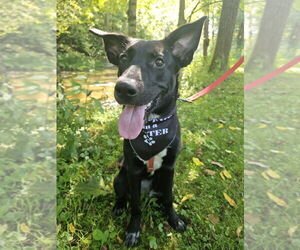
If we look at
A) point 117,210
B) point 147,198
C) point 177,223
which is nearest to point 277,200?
point 177,223

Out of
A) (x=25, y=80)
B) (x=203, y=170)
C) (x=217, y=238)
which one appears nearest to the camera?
(x=25, y=80)

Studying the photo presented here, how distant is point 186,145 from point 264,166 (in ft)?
4.15

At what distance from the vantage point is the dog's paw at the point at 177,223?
8.84ft

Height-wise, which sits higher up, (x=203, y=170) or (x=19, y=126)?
(x=19, y=126)

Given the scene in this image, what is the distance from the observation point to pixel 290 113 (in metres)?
4.56

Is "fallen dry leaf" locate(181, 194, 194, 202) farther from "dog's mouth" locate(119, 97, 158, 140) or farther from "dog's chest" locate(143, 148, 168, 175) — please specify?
"dog's mouth" locate(119, 97, 158, 140)

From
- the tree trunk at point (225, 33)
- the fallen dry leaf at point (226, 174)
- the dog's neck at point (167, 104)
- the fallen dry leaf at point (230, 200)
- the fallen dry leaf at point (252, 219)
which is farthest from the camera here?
the tree trunk at point (225, 33)

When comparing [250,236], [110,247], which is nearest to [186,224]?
[250,236]

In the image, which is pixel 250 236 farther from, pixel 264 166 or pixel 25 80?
pixel 25 80

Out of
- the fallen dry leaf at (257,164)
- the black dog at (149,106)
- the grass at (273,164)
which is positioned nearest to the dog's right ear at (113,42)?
the black dog at (149,106)

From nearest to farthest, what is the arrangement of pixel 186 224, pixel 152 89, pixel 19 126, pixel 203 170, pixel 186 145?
pixel 152 89 < pixel 19 126 < pixel 186 224 < pixel 203 170 < pixel 186 145

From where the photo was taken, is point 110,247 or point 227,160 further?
point 227,160

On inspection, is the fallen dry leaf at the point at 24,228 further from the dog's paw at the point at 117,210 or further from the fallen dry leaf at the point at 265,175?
the fallen dry leaf at the point at 265,175

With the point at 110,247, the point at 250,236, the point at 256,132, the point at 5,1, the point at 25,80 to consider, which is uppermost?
the point at 5,1
